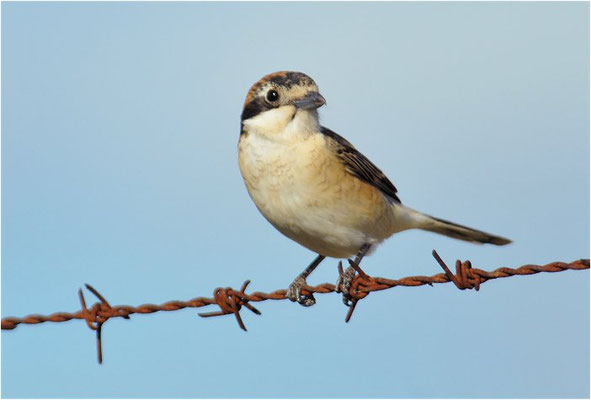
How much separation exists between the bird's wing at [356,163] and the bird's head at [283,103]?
27 cm

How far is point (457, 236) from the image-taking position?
29.3 feet

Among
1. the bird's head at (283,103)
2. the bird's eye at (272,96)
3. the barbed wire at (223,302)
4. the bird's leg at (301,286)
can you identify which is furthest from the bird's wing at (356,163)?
the barbed wire at (223,302)

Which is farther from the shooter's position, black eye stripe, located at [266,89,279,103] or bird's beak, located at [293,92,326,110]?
black eye stripe, located at [266,89,279,103]

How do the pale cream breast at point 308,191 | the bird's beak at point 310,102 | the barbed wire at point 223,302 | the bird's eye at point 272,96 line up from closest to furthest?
1. the barbed wire at point 223,302
2. the pale cream breast at point 308,191
3. the bird's beak at point 310,102
4. the bird's eye at point 272,96

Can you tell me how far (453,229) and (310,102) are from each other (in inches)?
88.5

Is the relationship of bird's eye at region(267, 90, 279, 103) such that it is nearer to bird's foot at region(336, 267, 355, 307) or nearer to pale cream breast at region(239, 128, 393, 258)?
pale cream breast at region(239, 128, 393, 258)

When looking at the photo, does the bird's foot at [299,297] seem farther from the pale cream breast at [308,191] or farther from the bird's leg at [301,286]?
the pale cream breast at [308,191]

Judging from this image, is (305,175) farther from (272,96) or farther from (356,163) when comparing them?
(272,96)

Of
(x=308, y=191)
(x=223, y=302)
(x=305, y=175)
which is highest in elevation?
(x=305, y=175)

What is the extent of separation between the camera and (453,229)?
29.0 ft

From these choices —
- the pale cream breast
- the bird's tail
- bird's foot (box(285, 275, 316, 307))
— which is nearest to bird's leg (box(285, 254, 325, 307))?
bird's foot (box(285, 275, 316, 307))

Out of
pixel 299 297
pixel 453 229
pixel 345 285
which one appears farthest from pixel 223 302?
pixel 453 229

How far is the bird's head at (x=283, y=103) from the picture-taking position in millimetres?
7582

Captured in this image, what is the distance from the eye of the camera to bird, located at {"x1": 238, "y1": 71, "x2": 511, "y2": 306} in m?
7.33
